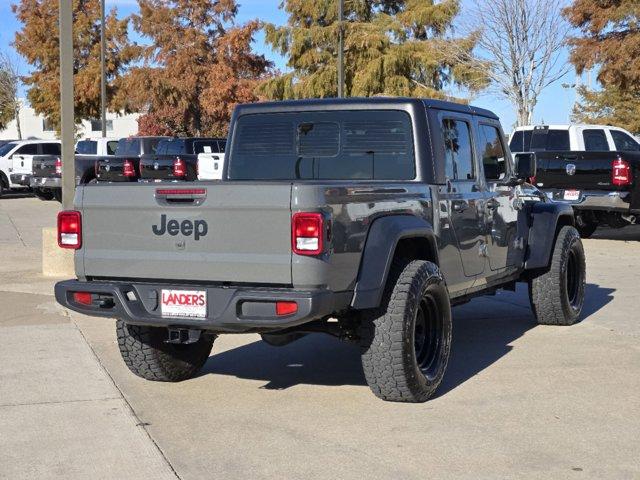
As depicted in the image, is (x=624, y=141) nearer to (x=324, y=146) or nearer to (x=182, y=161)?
(x=182, y=161)

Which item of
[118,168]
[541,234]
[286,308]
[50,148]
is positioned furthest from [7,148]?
[286,308]

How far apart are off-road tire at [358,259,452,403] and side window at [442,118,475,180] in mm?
1069

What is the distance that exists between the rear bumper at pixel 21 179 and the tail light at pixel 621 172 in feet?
58.8

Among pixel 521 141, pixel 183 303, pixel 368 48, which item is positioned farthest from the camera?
pixel 368 48

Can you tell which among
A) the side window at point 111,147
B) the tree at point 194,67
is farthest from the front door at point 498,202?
the tree at point 194,67

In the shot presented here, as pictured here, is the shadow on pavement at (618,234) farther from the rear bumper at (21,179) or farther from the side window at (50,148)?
the side window at (50,148)

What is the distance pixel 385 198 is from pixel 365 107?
124 centimetres

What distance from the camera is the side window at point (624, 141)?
1969 centimetres

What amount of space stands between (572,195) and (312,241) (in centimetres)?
1149

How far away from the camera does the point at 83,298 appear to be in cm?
605

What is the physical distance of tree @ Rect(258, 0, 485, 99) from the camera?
3731cm

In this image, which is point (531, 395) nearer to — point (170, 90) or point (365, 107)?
point (365, 107)

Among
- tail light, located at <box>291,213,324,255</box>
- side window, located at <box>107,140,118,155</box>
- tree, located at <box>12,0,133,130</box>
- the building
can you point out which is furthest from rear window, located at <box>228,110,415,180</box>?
the building

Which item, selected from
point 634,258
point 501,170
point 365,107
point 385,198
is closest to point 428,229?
point 385,198
